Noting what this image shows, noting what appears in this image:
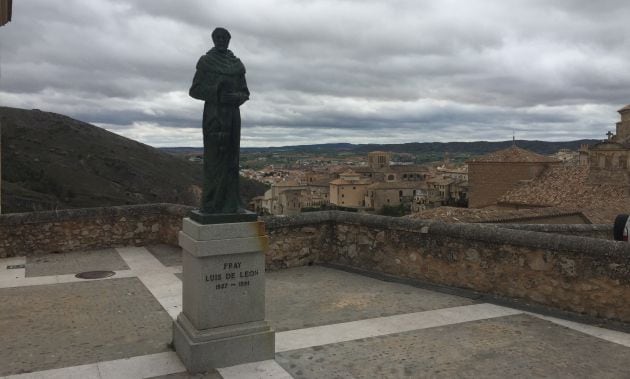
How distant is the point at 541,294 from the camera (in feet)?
21.5

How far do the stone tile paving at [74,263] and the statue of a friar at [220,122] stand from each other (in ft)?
15.8

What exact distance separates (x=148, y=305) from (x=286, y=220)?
9.75 ft

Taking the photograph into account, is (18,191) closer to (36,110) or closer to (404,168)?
(36,110)

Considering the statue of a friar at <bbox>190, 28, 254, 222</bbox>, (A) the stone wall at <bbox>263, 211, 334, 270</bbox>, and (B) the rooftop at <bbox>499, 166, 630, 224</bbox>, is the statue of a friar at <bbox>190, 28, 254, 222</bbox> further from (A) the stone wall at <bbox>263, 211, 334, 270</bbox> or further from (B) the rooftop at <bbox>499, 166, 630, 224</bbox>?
(B) the rooftop at <bbox>499, 166, 630, 224</bbox>

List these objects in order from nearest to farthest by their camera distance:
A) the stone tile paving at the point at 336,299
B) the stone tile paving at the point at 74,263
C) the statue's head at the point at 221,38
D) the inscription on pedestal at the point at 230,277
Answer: the inscription on pedestal at the point at 230,277 → the statue's head at the point at 221,38 → the stone tile paving at the point at 336,299 → the stone tile paving at the point at 74,263

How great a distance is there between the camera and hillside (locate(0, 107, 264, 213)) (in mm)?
48125

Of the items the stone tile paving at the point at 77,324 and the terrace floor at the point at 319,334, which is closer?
the terrace floor at the point at 319,334

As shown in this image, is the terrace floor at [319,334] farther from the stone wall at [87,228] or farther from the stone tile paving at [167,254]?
the stone wall at [87,228]

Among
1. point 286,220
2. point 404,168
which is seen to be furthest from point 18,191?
point 404,168

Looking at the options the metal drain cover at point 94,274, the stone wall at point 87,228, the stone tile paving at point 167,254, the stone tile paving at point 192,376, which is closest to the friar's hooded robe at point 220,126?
the stone tile paving at point 192,376

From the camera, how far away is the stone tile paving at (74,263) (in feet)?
28.4

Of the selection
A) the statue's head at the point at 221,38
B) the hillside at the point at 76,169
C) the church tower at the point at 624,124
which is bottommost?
the hillside at the point at 76,169

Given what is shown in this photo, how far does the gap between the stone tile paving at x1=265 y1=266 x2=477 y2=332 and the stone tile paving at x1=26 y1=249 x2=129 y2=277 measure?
10.4 feet

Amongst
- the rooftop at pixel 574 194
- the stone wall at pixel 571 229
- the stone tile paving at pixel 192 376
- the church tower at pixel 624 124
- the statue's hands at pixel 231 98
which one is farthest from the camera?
the church tower at pixel 624 124
